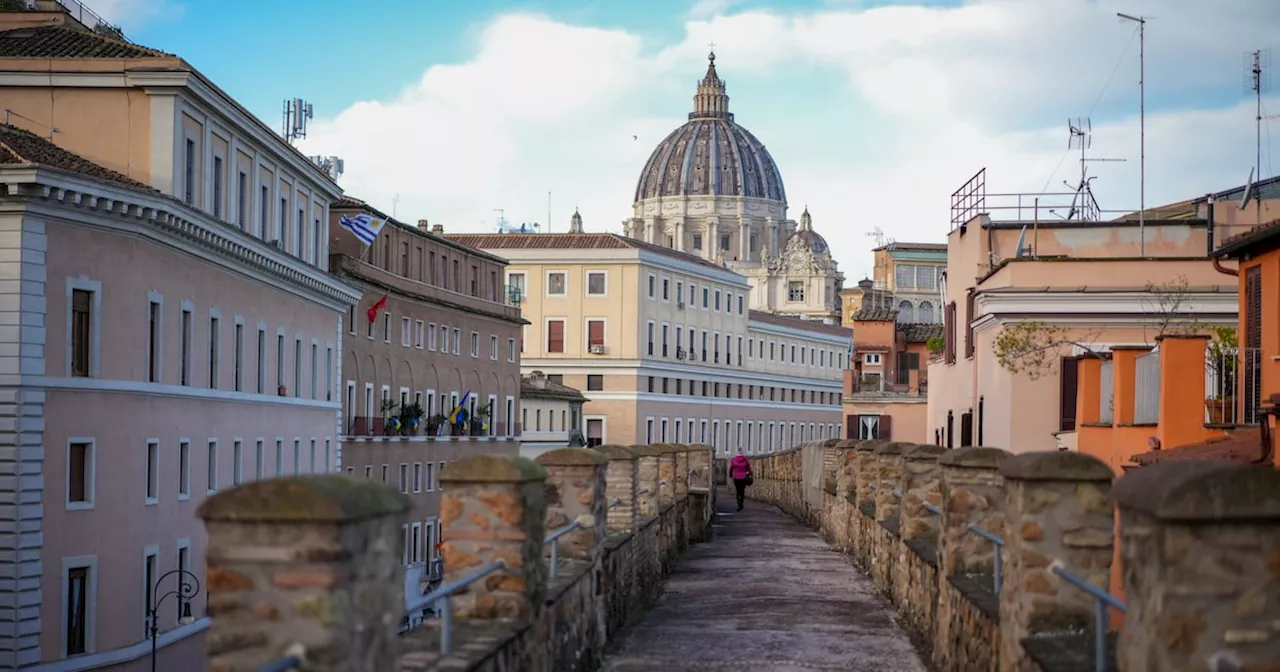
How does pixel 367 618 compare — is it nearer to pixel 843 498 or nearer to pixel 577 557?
pixel 577 557

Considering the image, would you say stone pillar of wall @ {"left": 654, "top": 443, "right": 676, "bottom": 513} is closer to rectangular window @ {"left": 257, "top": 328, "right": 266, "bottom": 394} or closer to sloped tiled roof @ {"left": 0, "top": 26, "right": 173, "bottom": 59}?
sloped tiled roof @ {"left": 0, "top": 26, "right": 173, "bottom": 59}

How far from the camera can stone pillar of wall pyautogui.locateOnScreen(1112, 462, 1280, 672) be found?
6.64 m

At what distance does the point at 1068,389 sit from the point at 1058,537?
23978mm

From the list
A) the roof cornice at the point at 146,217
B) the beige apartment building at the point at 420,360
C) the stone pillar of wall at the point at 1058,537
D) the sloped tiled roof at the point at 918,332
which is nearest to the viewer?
the stone pillar of wall at the point at 1058,537

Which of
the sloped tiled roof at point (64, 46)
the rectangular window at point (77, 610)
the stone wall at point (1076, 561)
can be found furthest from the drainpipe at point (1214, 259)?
the sloped tiled roof at point (64, 46)

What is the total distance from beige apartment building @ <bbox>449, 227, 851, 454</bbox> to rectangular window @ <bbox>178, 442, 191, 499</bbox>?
220 ft

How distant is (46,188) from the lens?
3238 centimetres

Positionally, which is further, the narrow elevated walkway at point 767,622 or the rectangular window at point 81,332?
the rectangular window at point 81,332

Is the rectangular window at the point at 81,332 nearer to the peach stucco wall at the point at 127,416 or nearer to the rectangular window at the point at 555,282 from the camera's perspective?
the peach stucco wall at the point at 127,416

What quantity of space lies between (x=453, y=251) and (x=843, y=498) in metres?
49.9

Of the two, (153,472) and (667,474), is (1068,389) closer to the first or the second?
(667,474)

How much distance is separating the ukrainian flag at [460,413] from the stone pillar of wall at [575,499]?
2220 inches

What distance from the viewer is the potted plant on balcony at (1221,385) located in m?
21.8

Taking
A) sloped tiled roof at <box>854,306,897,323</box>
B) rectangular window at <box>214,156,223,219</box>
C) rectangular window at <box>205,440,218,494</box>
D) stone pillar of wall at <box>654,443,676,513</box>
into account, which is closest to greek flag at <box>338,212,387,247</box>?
rectangular window at <box>214,156,223,219</box>
